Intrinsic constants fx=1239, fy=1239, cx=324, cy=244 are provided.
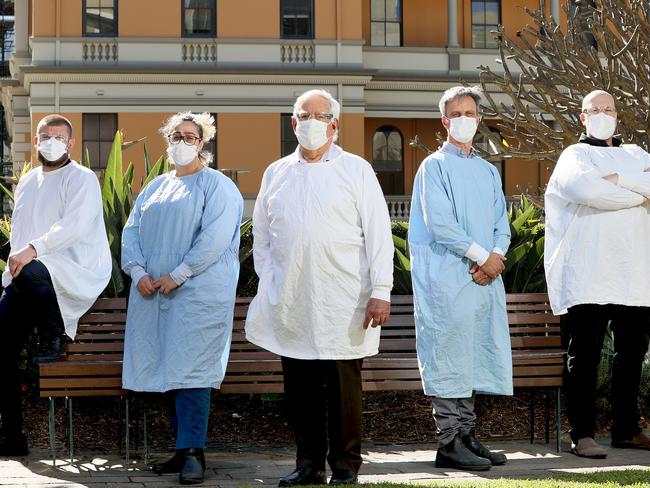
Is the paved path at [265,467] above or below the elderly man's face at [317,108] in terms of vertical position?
below

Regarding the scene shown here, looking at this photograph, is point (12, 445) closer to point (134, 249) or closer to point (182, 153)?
point (134, 249)

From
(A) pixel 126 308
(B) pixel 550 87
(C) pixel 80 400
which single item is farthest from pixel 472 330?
(B) pixel 550 87

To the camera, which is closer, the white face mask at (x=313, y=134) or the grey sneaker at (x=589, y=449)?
the white face mask at (x=313, y=134)

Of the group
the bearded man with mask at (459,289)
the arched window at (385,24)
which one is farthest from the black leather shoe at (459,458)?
the arched window at (385,24)

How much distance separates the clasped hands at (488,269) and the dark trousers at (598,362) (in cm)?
73

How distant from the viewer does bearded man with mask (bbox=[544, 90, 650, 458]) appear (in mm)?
7469

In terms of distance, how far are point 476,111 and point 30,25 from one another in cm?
3157

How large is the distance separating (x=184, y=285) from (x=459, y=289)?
62.2 inches

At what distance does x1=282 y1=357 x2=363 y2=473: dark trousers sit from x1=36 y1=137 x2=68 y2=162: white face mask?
80.5 inches

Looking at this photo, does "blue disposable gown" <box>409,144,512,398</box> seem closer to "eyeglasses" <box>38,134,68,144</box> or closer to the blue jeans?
the blue jeans

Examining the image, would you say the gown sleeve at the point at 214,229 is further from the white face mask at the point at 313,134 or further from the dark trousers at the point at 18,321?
the dark trousers at the point at 18,321

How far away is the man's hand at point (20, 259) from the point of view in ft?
23.7

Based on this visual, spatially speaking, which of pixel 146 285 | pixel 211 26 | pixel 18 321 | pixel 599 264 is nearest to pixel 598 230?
pixel 599 264

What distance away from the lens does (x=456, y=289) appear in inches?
282
